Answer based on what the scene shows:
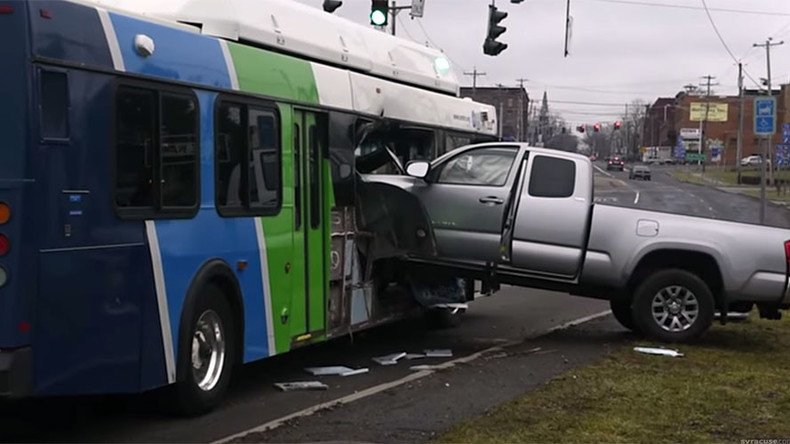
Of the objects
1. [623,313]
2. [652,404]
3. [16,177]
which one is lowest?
[623,313]

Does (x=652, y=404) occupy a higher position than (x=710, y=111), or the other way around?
(x=710, y=111)

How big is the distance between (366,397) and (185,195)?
234 cm

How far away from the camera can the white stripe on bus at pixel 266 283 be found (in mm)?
8625

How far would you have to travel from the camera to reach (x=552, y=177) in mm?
11695

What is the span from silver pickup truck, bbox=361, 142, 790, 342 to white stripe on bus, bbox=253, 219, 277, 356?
2.76m

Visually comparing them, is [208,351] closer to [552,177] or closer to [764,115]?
[552,177]

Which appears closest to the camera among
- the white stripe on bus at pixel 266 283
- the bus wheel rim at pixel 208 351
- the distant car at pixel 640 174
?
the bus wheel rim at pixel 208 351

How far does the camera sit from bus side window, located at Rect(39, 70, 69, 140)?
6168 millimetres

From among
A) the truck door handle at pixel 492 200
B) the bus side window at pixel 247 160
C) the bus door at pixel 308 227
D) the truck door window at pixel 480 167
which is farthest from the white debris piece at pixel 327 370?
the truck door window at pixel 480 167

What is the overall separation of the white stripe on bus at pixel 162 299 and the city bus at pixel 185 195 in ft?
0.05

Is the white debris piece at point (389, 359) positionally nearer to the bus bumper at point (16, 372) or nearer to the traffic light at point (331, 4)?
the bus bumper at point (16, 372)

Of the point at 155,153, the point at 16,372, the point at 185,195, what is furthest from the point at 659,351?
the point at 16,372

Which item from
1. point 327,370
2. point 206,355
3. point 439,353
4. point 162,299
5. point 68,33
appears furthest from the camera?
point 439,353

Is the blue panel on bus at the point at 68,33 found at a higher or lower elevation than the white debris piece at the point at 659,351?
higher
